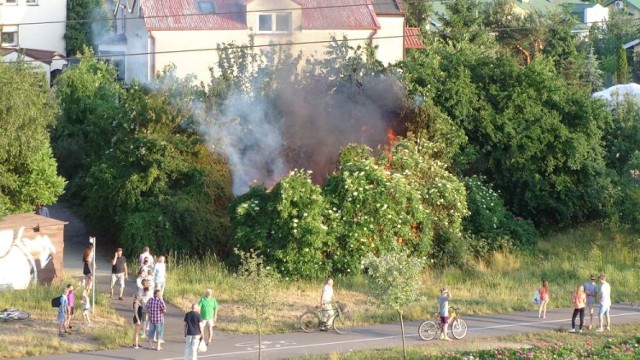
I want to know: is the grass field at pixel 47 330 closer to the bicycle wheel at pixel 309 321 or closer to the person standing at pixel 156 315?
the person standing at pixel 156 315

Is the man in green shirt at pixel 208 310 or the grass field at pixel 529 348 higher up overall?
the man in green shirt at pixel 208 310

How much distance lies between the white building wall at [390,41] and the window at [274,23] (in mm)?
4611

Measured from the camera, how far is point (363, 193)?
1261 inches

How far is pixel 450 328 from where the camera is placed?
25688 millimetres

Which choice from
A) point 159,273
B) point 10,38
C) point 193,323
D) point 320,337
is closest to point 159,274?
point 159,273

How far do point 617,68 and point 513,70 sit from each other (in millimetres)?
34291

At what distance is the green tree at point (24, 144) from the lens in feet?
105

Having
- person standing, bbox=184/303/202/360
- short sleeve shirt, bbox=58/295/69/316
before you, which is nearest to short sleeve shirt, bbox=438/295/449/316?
person standing, bbox=184/303/202/360

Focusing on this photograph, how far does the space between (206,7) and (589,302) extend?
26.3 metres

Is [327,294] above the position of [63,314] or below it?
above

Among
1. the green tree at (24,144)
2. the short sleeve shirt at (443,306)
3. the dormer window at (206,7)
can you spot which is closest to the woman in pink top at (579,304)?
the short sleeve shirt at (443,306)

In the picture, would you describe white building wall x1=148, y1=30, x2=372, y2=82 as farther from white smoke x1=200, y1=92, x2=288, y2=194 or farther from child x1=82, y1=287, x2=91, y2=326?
child x1=82, y1=287, x2=91, y2=326

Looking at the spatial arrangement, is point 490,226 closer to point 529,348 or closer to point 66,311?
point 529,348

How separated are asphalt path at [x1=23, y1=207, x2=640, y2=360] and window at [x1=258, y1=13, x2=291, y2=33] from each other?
784 inches
